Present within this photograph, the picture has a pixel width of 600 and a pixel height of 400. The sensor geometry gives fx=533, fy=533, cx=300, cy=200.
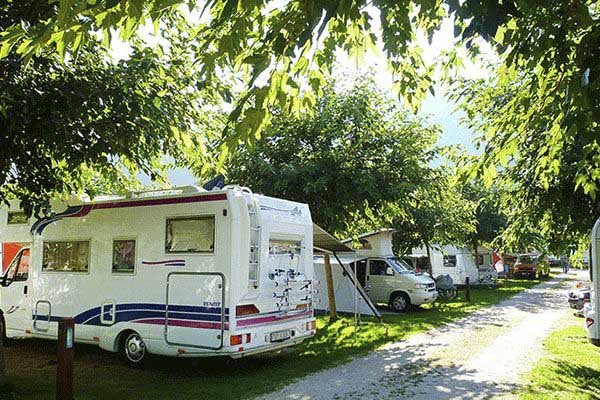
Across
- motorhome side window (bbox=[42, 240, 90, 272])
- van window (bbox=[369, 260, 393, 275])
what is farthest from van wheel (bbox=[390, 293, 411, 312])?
motorhome side window (bbox=[42, 240, 90, 272])

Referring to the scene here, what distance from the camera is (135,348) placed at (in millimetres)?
8742

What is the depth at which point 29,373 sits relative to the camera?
852 centimetres

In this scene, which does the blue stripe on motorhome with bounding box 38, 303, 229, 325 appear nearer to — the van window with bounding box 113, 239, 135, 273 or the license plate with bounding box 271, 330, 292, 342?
the van window with bounding box 113, 239, 135, 273

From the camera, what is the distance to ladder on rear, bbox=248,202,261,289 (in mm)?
8070

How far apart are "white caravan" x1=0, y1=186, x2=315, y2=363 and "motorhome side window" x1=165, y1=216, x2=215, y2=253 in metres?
0.02

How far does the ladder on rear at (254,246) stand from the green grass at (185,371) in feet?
5.07

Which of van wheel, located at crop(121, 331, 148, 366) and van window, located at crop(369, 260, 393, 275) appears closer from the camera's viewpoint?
van wheel, located at crop(121, 331, 148, 366)

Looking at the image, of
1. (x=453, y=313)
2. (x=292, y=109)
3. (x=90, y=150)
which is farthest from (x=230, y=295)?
(x=453, y=313)

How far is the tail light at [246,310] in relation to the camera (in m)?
7.71

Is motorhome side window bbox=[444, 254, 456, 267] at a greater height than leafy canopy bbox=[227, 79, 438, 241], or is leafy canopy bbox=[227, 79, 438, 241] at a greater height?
leafy canopy bbox=[227, 79, 438, 241]

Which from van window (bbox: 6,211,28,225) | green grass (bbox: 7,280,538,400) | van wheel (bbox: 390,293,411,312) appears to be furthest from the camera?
van wheel (bbox: 390,293,411,312)

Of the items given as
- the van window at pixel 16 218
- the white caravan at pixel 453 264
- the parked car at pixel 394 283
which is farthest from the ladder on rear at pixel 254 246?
the white caravan at pixel 453 264

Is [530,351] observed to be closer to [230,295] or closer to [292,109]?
[230,295]

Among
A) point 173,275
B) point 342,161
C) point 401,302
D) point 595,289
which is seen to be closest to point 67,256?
point 173,275
